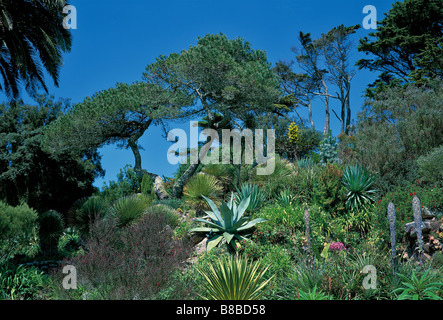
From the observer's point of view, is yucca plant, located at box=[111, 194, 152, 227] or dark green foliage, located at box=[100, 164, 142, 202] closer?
yucca plant, located at box=[111, 194, 152, 227]

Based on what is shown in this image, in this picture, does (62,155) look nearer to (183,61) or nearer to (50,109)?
(50,109)

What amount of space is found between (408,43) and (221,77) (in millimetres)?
15205

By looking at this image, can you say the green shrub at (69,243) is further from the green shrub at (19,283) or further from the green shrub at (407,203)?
the green shrub at (407,203)

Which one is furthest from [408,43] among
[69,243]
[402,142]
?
[69,243]

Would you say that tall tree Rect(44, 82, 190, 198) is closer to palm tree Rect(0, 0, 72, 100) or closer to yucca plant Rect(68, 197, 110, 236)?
palm tree Rect(0, 0, 72, 100)

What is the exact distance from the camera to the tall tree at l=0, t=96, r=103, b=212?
19.4m

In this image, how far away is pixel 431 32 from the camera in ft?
78.9

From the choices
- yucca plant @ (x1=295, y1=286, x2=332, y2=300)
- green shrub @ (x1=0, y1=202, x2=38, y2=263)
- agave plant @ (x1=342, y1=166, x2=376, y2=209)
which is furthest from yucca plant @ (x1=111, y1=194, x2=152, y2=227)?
yucca plant @ (x1=295, y1=286, x2=332, y2=300)

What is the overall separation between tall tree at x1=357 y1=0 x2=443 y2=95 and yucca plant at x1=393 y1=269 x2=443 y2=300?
1906 centimetres

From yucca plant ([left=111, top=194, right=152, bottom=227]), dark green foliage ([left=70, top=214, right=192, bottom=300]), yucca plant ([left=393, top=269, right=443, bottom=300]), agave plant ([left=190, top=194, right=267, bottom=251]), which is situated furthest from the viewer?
yucca plant ([left=111, top=194, right=152, bottom=227])

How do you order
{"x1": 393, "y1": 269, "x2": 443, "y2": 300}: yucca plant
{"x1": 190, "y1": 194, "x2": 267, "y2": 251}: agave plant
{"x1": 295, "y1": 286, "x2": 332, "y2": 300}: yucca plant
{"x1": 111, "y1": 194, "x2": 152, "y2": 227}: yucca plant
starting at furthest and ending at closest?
{"x1": 111, "y1": 194, "x2": 152, "y2": 227}: yucca plant < {"x1": 190, "y1": 194, "x2": 267, "y2": 251}: agave plant < {"x1": 393, "y1": 269, "x2": 443, "y2": 300}: yucca plant < {"x1": 295, "y1": 286, "x2": 332, "y2": 300}: yucca plant

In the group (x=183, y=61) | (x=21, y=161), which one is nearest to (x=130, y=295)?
(x=183, y=61)

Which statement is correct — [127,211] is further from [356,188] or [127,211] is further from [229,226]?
[356,188]

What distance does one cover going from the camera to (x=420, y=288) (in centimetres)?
531
